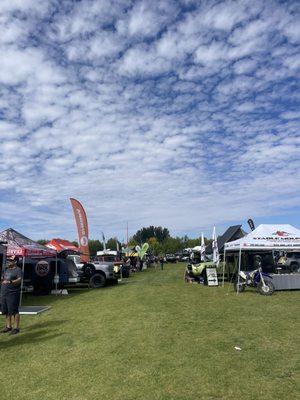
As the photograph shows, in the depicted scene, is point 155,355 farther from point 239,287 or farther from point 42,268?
point 42,268

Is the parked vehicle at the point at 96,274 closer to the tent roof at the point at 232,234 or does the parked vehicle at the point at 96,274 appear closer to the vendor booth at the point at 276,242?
the vendor booth at the point at 276,242

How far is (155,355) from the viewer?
721 centimetres

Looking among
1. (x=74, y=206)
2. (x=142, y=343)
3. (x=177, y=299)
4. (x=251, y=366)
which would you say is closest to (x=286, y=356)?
(x=251, y=366)

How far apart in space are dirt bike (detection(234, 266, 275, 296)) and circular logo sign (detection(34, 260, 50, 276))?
28.4 feet

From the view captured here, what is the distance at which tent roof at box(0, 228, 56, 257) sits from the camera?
50.4ft

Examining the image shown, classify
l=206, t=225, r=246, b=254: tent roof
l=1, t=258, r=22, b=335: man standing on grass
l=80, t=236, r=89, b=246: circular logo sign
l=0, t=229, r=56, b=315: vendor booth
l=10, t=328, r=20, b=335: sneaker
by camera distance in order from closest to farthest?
l=10, t=328, r=20, b=335: sneaker → l=1, t=258, r=22, b=335: man standing on grass → l=0, t=229, r=56, b=315: vendor booth → l=206, t=225, r=246, b=254: tent roof → l=80, t=236, r=89, b=246: circular logo sign

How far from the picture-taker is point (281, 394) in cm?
524

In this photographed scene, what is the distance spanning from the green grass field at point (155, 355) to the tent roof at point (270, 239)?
16.7 ft

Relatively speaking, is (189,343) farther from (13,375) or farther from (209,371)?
(13,375)

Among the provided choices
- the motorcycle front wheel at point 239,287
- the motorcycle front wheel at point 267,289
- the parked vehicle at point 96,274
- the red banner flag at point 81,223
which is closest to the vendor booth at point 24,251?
the parked vehicle at point 96,274

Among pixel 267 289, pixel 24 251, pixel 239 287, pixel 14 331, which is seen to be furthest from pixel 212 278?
pixel 14 331

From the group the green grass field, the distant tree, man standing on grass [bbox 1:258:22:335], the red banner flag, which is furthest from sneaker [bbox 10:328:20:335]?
the distant tree

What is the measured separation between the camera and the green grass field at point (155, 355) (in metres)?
5.55

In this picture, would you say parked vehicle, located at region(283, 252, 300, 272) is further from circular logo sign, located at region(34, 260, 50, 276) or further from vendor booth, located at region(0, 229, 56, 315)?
vendor booth, located at region(0, 229, 56, 315)
